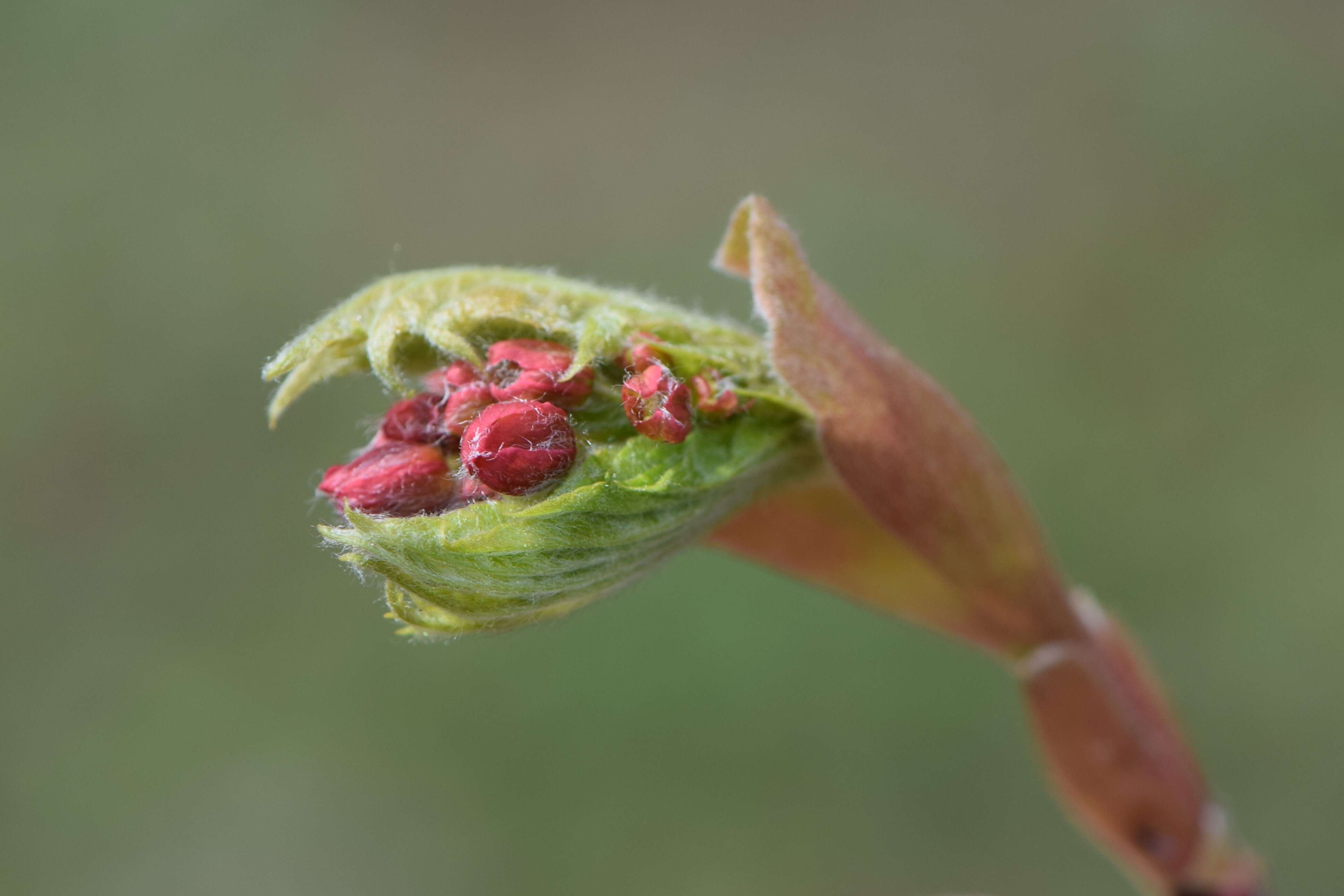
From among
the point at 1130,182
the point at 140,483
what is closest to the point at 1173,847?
the point at 1130,182

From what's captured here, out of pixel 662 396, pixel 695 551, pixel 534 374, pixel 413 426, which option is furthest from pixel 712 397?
pixel 695 551

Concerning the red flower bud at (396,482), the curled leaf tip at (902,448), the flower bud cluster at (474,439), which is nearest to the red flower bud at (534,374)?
the flower bud cluster at (474,439)

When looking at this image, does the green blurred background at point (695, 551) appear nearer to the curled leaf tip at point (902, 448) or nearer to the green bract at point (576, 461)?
the green bract at point (576, 461)

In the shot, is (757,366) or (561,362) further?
(757,366)

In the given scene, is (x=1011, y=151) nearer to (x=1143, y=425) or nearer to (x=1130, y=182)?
(x=1130, y=182)

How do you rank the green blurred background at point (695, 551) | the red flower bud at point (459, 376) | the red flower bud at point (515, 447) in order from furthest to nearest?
the green blurred background at point (695, 551), the red flower bud at point (459, 376), the red flower bud at point (515, 447)

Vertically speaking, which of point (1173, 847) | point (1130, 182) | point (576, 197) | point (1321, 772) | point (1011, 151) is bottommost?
point (1321, 772)

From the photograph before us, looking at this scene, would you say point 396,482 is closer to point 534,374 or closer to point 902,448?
point 534,374
